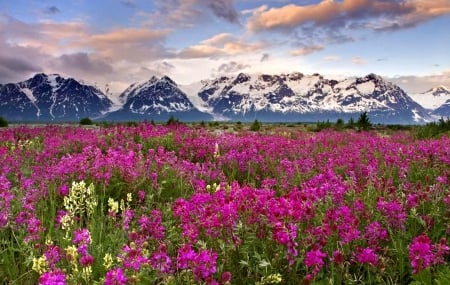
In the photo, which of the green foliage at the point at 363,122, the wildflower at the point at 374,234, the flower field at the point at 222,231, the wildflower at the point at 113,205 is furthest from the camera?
the green foliage at the point at 363,122

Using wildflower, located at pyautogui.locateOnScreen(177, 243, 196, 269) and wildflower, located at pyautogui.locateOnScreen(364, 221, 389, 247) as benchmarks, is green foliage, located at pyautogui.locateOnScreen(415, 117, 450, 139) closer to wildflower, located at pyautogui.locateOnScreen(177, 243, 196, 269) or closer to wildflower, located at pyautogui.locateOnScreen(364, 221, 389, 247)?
wildflower, located at pyautogui.locateOnScreen(364, 221, 389, 247)

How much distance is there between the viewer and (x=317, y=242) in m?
3.86

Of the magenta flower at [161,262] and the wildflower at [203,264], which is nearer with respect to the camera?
the wildflower at [203,264]

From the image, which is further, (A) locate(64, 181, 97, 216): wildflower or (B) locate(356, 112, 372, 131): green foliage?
(B) locate(356, 112, 372, 131): green foliage

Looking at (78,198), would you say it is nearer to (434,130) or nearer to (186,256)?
(186,256)

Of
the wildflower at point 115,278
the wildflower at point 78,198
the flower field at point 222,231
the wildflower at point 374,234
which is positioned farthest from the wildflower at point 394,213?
the wildflower at point 78,198

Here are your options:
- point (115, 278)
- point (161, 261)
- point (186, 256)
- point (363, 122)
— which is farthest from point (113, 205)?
point (363, 122)

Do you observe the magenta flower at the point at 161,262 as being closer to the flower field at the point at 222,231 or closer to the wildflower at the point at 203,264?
the flower field at the point at 222,231

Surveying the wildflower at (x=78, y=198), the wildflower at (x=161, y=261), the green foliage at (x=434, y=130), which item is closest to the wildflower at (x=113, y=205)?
the wildflower at (x=78, y=198)

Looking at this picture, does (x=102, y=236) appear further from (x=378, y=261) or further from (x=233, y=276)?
(x=378, y=261)

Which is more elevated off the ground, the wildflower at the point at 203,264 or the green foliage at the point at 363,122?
the green foliage at the point at 363,122

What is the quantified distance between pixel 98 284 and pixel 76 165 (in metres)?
4.36

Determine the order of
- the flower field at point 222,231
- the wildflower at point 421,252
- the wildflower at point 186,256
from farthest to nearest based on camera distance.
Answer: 1. the flower field at point 222,231
2. the wildflower at point 421,252
3. the wildflower at point 186,256

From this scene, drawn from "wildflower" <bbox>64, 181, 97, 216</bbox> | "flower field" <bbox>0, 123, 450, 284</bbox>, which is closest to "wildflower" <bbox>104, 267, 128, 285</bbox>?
"flower field" <bbox>0, 123, 450, 284</bbox>
